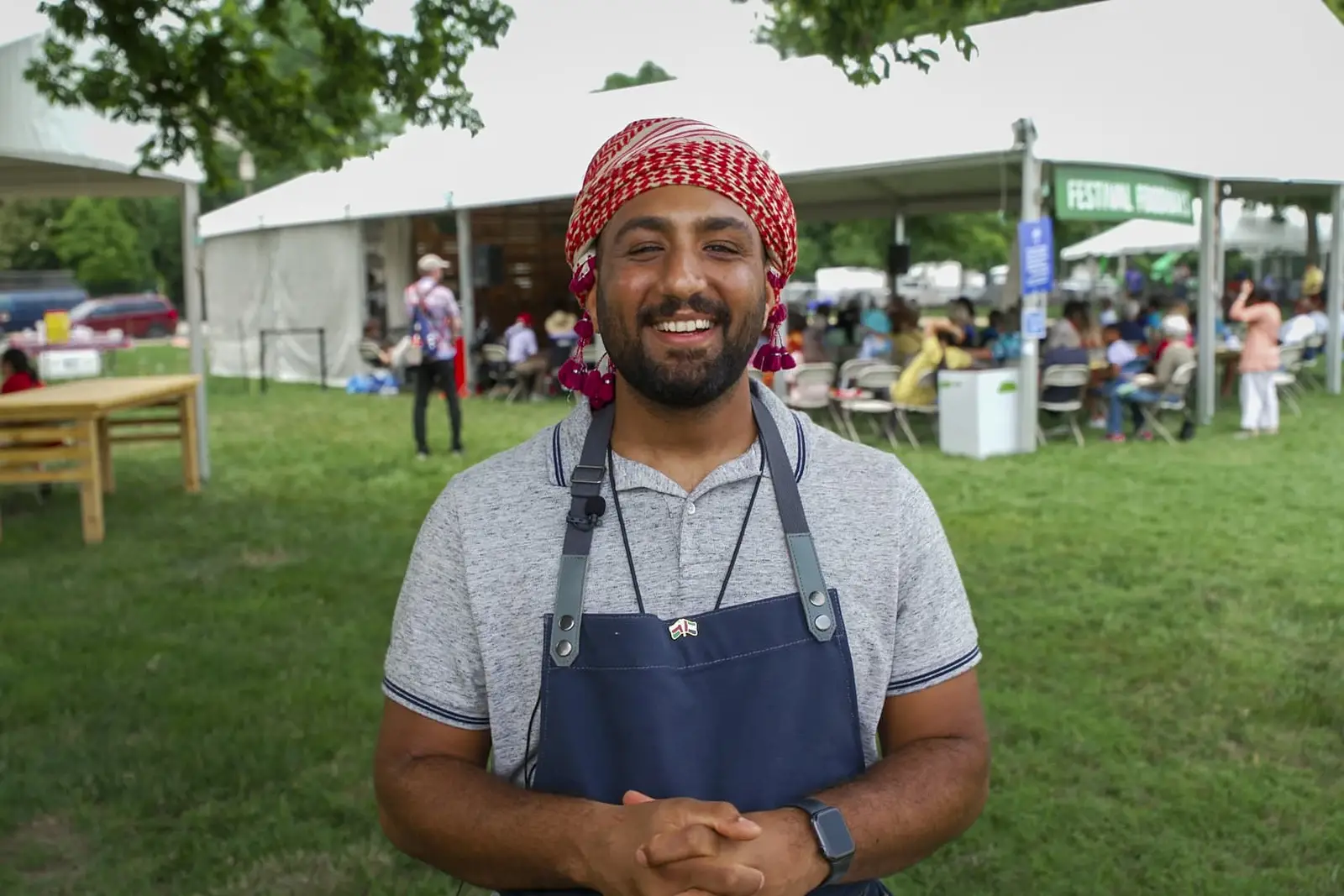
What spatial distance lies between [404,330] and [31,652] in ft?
50.4

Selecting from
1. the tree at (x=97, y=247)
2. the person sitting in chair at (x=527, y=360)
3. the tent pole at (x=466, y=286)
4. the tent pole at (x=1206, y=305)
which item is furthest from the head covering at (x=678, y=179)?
the tree at (x=97, y=247)

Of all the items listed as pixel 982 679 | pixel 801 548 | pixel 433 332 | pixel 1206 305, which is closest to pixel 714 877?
pixel 801 548

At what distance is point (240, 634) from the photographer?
643 centimetres

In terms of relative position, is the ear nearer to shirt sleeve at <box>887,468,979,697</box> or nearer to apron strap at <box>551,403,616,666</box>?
apron strap at <box>551,403,616,666</box>

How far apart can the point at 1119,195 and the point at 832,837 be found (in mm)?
12496

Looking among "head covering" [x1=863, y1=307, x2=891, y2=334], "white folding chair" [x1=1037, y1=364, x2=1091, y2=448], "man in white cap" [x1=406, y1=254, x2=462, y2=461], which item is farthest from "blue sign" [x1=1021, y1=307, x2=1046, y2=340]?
"man in white cap" [x1=406, y1=254, x2=462, y2=461]

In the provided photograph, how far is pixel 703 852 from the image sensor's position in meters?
1.42

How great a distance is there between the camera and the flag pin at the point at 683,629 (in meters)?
1.61

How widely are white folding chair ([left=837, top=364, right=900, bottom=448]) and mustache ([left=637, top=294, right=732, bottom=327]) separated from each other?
37.6ft

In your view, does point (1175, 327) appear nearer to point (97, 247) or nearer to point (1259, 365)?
point (1259, 365)

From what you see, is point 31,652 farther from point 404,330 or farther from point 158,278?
point 158,278

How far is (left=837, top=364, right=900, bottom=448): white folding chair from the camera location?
13.1 metres

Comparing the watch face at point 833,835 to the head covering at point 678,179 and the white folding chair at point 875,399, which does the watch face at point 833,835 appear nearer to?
the head covering at point 678,179

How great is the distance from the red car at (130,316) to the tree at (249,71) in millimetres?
34889
